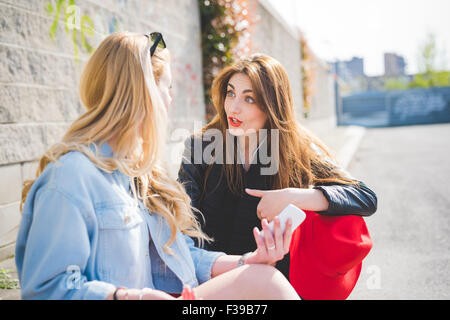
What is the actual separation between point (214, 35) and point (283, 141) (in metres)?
3.85

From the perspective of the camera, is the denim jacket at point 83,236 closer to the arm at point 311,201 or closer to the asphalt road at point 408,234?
the arm at point 311,201

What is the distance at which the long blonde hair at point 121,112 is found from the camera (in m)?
1.44

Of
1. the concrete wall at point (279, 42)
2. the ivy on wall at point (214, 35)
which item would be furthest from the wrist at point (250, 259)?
the concrete wall at point (279, 42)

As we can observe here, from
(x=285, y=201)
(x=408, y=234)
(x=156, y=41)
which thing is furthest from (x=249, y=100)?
(x=408, y=234)

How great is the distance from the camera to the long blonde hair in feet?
4.71

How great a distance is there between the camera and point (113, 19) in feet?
12.6

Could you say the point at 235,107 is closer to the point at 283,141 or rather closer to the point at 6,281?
the point at 283,141

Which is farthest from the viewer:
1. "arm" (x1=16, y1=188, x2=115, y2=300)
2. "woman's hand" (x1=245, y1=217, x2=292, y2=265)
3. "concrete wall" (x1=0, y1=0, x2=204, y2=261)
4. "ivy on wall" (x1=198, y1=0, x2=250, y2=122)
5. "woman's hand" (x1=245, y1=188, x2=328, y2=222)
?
"ivy on wall" (x1=198, y1=0, x2=250, y2=122)

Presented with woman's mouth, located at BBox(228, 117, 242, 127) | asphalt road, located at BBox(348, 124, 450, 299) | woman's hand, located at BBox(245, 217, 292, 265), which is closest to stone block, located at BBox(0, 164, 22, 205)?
woman's mouth, located at BBox(228, 117, 242, 127)

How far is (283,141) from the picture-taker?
2340mm

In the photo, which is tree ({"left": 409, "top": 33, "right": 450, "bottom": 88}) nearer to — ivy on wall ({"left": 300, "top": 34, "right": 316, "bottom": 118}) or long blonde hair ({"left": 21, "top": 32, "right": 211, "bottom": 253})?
ivy on wall ({"left": 300, "top": 34, "right": 316, "bottom": 118})

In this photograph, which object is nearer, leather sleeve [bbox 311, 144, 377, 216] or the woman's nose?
leather sleeve [bbox 311, 144, 377, 216]

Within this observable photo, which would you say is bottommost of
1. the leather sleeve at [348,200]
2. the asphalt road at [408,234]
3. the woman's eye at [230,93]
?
the asphalt road at [408,234]
